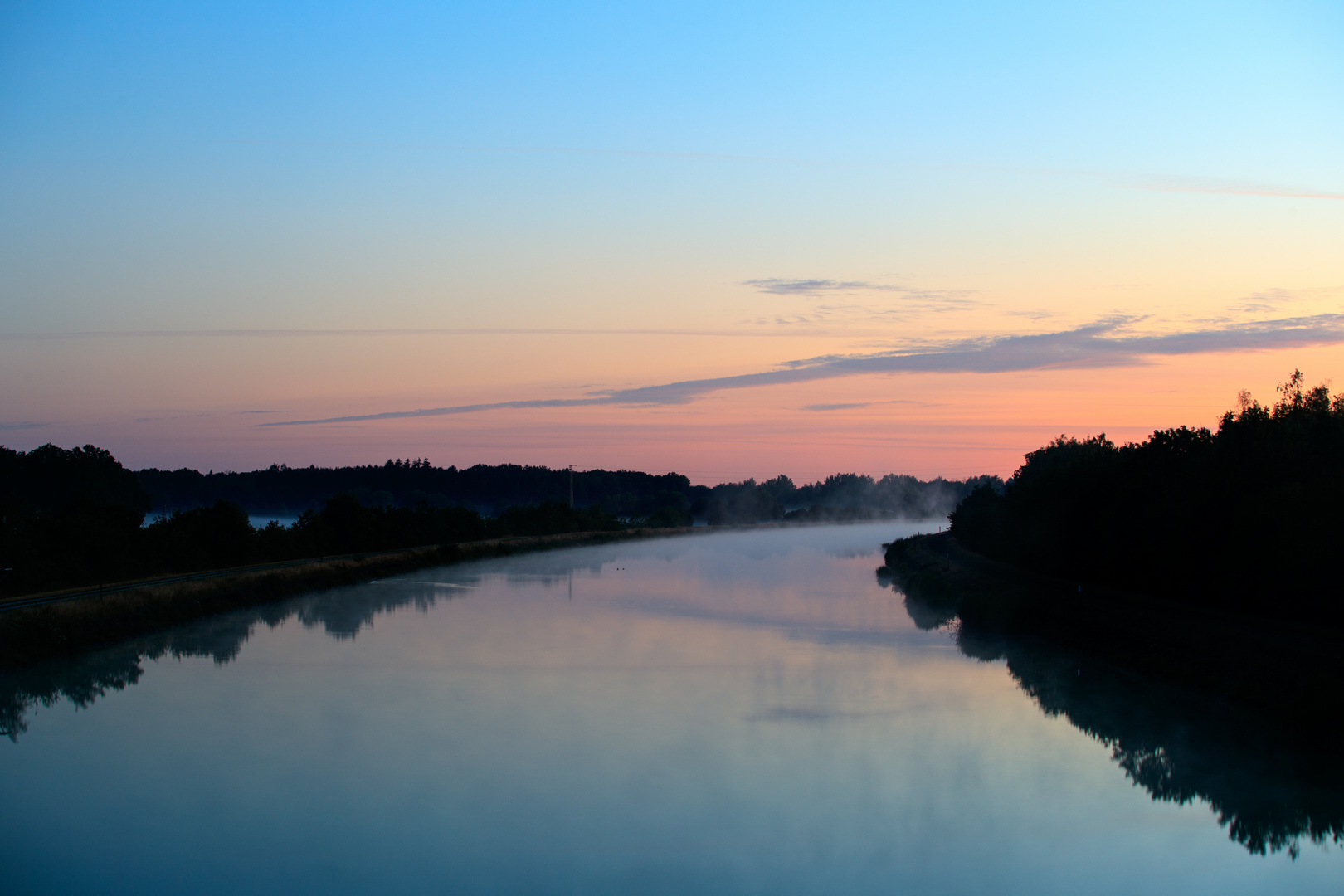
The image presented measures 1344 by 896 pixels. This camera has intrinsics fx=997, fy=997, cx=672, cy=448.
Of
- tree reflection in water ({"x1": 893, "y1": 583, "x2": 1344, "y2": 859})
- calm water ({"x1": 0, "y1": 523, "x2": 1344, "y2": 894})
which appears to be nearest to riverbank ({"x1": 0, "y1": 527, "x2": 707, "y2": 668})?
calm water ({"x1": 0, "y1": 523, "x2": 1344, "y2": 894})

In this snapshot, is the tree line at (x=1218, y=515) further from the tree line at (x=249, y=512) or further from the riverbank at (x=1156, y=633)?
the tree line at (x=249, y=512)

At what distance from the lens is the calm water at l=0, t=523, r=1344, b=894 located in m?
11.3

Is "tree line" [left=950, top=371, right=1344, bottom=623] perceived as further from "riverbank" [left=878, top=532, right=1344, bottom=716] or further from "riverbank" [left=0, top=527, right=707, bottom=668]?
"riverbank" [left=0, top=527, right=707, bottom=668]

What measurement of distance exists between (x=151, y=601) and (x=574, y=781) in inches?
820

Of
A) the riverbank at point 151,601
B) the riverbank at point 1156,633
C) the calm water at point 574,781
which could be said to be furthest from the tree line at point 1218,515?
the riverbank at point 151,601

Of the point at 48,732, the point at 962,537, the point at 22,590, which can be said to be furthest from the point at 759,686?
the point at 962,537

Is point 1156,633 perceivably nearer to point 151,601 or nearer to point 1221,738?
point 1221,738

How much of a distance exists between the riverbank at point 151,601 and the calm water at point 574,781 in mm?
1196

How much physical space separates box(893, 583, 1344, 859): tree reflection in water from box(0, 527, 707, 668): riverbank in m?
22.6

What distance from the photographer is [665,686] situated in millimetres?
21625

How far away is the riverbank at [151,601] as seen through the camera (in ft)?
76.7

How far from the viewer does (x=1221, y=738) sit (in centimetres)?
1727

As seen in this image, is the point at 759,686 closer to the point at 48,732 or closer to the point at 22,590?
the point at 48,732

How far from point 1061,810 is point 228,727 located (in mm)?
13605
